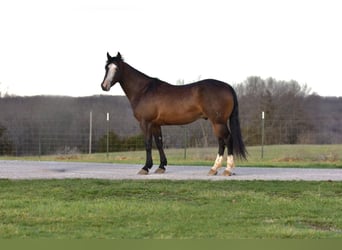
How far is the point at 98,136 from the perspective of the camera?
3416 cm

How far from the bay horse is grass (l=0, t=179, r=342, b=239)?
200 centimetres

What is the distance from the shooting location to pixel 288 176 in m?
12.9

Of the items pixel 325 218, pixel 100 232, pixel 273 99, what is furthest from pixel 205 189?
pixel 273 99

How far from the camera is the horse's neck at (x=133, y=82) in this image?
13.8 m

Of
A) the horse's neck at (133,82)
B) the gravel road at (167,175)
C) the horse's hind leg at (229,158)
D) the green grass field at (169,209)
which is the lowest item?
the green grass field at (169,209)

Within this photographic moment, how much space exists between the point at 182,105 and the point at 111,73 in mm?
1701

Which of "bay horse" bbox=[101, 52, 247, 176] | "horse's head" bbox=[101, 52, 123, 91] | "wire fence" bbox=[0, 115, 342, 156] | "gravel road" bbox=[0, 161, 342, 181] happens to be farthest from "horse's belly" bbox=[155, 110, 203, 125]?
"wire fence" bbox=[0, 115, 342, 156]

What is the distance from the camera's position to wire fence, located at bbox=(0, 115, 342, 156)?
3353cm

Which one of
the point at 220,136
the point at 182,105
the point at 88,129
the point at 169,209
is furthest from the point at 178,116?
the point at 88,129

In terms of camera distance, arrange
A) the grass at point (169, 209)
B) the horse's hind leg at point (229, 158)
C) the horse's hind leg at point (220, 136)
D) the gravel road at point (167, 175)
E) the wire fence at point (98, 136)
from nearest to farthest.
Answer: the grass at point (169, 209)
the gravel road at point (167, 175)
the horse's hind leg at point (229, 158)
the horse's hind leg at point (220, 136)
the wire fence at point (98, 136)

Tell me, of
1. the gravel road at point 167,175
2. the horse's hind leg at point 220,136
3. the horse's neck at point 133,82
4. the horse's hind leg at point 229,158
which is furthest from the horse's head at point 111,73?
the horse's hind leg at point 229,158

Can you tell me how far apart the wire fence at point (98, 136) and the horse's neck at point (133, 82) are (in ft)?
60.9

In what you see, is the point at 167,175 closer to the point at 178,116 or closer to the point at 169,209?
the point at 178,116

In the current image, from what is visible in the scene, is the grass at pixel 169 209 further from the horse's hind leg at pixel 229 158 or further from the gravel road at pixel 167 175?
the horse's hind leg at pixel 229 158
